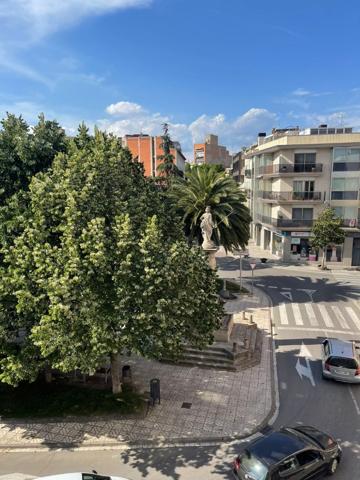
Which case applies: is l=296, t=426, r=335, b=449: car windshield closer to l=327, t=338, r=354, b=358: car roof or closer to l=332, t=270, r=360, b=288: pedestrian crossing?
l=327, t=338, r=354, b=358: car roof

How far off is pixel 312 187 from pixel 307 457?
33.9 m

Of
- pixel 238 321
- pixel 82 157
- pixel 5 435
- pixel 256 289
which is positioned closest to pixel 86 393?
pixel 5 435

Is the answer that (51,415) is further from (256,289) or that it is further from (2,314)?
(256,289)

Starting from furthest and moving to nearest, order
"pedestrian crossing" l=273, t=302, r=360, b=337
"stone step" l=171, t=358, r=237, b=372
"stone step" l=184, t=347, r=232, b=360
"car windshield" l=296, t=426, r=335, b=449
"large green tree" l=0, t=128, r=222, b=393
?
"pedestrian crossing" l=273, t=302, r=360, b=337
"stone step" l=184, t=347, r=232, b=360
"stone step" l=171, t=358, r=237, b=372
"car windshield" l=296, t=426, r=335, b=449
"large green tree" l=0, t=128, r=222, b=393

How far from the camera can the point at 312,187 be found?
132 feet

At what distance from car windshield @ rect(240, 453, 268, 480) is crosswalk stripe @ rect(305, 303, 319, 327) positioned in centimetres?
1459

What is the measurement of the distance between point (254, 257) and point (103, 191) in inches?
1395

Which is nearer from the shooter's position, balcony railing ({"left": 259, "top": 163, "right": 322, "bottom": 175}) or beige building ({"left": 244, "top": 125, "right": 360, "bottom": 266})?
beige building ({"left": 244, "top": 125, "right": 360, "bottom": 266})

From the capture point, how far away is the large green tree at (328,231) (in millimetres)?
35906

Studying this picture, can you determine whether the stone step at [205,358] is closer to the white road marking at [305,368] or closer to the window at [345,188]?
the white road marking at [305,368]

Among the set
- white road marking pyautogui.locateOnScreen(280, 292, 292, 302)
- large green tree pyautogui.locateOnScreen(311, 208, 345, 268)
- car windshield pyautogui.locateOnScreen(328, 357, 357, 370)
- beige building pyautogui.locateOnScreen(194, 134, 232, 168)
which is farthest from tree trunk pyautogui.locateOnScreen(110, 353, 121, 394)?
beige building pyautogui.locateOnScreen(194, 134, 232, 168)

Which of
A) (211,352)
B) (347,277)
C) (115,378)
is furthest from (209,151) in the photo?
(115,378)

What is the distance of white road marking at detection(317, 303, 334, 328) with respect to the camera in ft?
77.2

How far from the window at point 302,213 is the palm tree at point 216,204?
1493cm
